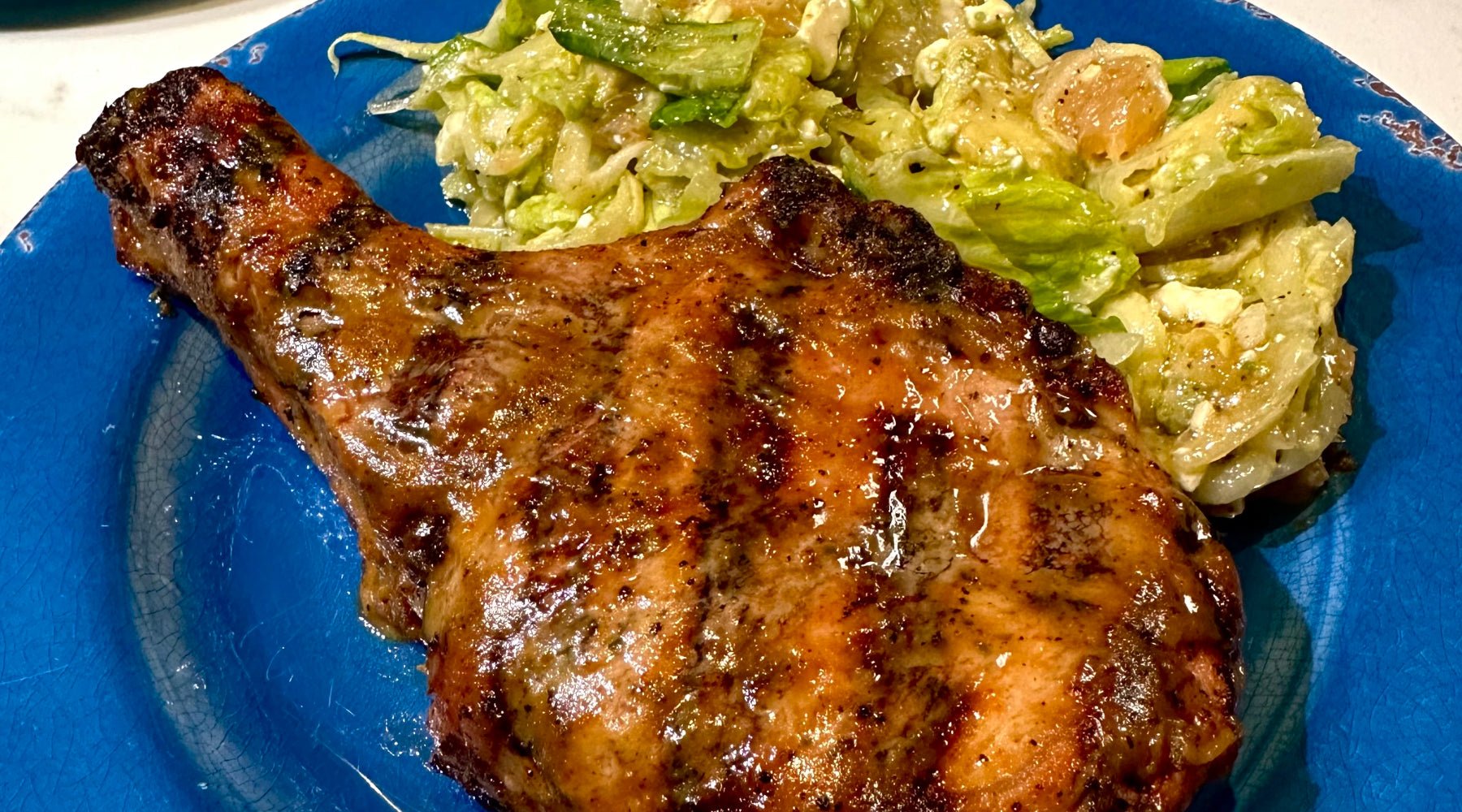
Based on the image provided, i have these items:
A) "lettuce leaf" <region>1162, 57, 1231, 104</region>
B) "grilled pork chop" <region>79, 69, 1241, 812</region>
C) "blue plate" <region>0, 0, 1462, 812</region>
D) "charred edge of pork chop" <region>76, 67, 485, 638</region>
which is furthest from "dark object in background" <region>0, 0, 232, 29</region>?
"lettuce leaf" <region>1162, 57, 1231, 104</region>

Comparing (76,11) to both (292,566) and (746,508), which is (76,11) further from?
(746,508)

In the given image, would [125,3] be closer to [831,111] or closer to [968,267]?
[831,111]

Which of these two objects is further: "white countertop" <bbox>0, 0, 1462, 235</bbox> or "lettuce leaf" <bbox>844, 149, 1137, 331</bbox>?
"white countertop" <bbox>0, 0, 1462, 235</bbox>

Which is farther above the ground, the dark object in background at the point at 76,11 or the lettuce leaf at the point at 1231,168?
the lettuce leaf at the point at 1231,168

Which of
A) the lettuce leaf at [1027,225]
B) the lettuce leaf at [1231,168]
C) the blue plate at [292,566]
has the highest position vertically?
the lettuce leaf at [1231,168]

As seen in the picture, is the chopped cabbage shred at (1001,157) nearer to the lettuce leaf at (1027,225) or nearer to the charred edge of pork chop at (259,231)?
the lettuce leaf at (1027,225)

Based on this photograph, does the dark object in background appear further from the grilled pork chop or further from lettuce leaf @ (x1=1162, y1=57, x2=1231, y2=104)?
lettuce leaf @ (x1=1162, y1=57, x2=1231, y2=104)

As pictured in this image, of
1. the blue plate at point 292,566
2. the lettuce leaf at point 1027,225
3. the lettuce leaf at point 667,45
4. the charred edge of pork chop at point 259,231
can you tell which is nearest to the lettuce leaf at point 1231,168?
the lettuce leaf at point 1027,225
